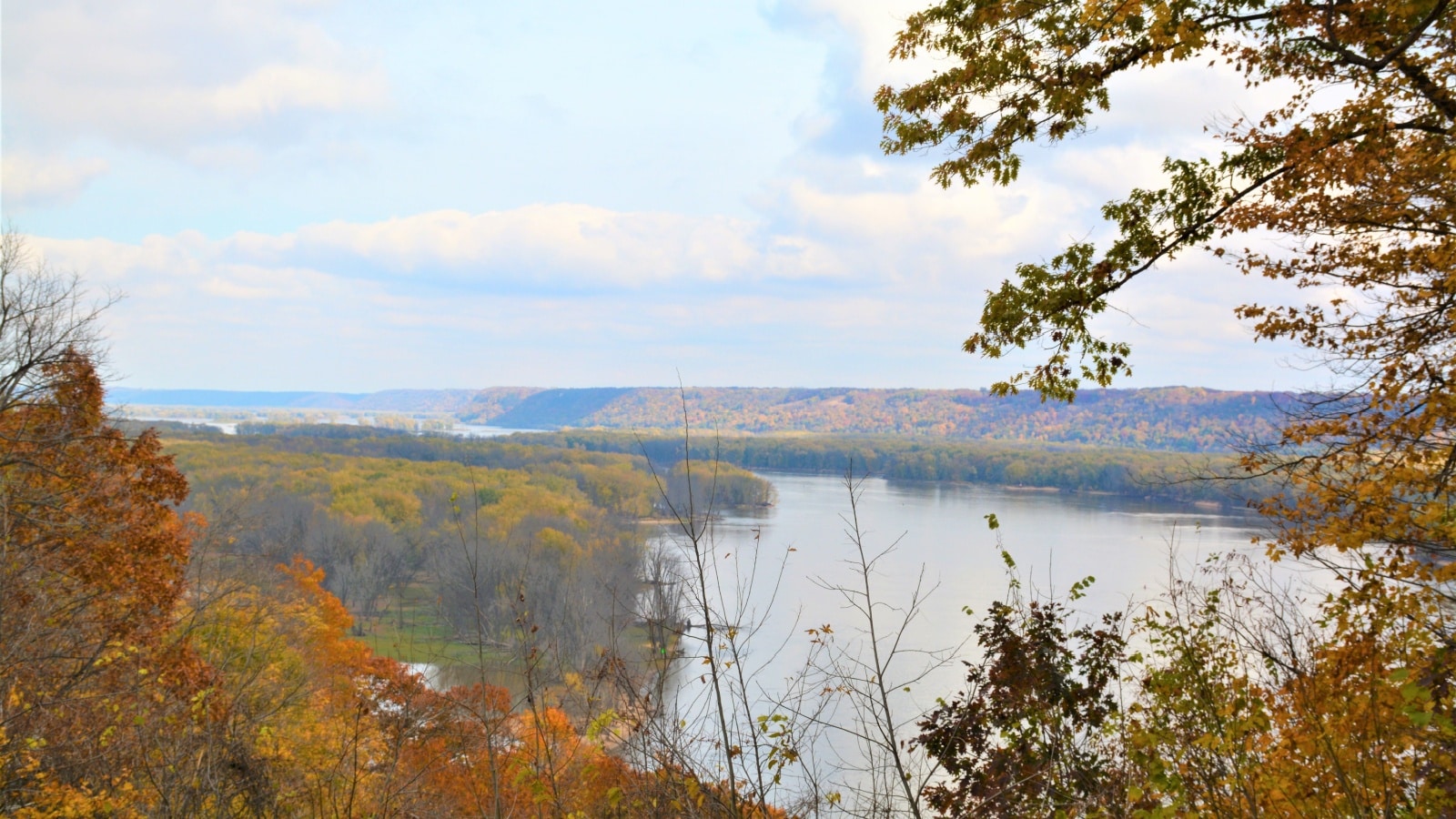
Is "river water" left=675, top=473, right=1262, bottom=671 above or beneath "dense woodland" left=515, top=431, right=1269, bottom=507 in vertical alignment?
beneath

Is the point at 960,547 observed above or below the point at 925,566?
below

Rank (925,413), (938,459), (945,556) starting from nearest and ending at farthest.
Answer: (945,556), (938,459), (925,413)

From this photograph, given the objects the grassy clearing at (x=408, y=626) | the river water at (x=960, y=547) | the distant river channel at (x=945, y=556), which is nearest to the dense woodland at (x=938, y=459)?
the river water at (x=960, y=547)

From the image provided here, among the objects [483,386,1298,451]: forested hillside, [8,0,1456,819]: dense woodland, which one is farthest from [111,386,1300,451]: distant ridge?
[8,0,1456,819]: dense woodland

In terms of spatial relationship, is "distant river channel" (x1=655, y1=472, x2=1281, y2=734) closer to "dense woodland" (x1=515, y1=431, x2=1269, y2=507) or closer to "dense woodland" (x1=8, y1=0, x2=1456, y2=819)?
"dense woodland" (x1=8, y1=0, x2=1456, y2=819)

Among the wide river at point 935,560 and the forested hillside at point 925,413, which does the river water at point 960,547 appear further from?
the forested hillside at point 925,413

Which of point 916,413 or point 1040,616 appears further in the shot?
point 916,413

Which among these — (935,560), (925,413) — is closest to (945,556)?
(935,560)

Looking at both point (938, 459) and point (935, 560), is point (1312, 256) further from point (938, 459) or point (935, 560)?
point (938, 459)

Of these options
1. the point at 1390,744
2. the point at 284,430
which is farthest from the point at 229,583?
the point at 284,430

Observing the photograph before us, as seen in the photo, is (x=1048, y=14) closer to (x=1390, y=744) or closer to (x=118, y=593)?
(x=1390, y=744)

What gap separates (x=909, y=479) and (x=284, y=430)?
2318 inches

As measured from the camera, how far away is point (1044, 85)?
171 inches

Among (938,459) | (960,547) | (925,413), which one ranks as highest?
(925,413)
